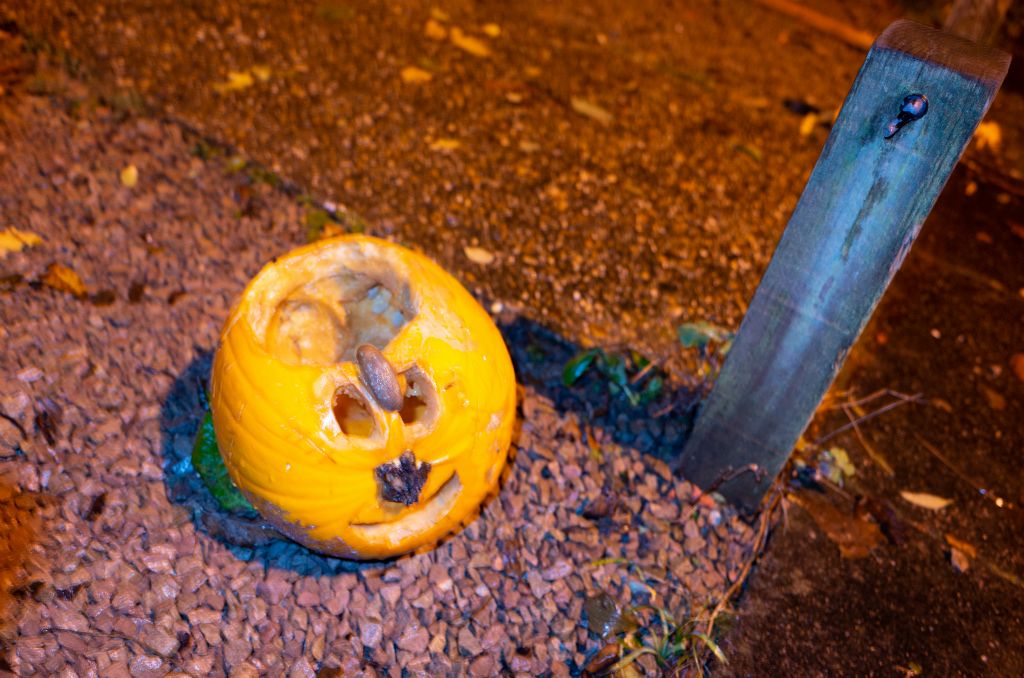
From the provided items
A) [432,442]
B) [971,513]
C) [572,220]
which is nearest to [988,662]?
[971,513]

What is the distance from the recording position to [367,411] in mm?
1881

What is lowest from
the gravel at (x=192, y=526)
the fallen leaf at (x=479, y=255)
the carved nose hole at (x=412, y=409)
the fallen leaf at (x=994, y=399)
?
the gravel at (x=192, y=526)

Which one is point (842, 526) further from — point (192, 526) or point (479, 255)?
point (192, 526)

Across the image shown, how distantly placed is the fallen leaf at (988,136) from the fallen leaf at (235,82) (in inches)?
164

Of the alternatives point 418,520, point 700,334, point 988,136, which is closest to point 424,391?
point 418,520

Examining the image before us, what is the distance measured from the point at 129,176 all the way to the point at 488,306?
1530mm

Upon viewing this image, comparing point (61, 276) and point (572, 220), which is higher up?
point (572, 220)

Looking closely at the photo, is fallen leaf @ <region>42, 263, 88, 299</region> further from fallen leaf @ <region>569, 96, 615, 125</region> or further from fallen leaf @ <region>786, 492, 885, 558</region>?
fallen leaf @ <region>786, 492, 885, 558</region>

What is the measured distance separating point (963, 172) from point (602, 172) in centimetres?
231

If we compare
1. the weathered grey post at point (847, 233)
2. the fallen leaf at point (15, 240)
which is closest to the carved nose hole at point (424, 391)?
the weathered grey post at point (847, 233)

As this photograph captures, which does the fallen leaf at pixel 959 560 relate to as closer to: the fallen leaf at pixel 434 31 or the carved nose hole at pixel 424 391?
the carved nose hole at pixel 424 391

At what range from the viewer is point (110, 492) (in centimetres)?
221

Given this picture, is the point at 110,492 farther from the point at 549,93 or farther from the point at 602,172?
the point at 549,93

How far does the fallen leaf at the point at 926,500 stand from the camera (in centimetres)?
277
